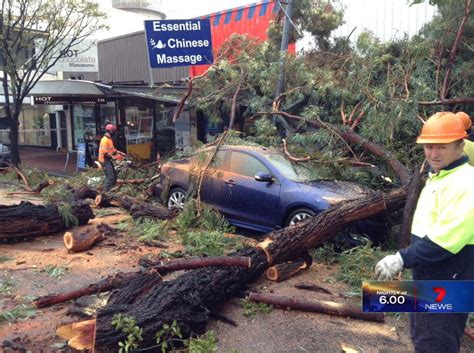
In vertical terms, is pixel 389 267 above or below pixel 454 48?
below

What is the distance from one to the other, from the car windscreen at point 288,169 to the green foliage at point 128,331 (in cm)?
405

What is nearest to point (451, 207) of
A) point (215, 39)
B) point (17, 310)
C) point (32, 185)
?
point (17, 310)

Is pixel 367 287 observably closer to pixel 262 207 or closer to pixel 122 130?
pixel 262 207

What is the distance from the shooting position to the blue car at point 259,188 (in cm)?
684

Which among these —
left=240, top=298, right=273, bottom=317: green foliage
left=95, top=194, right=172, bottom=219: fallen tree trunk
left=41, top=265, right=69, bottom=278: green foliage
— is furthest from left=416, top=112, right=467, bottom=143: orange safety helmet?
left=95, top=194, right=172, bottom=219: fallen tree trunk

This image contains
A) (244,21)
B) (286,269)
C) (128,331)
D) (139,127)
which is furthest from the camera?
(139,127)

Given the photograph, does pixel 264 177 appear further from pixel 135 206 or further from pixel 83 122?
pixel 83 122

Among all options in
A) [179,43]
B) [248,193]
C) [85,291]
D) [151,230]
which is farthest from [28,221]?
[179,43]

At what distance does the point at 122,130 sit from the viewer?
17984 mm

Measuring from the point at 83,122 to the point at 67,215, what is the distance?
15610 mm

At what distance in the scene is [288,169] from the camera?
7484 mm

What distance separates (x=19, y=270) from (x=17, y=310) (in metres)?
1.50

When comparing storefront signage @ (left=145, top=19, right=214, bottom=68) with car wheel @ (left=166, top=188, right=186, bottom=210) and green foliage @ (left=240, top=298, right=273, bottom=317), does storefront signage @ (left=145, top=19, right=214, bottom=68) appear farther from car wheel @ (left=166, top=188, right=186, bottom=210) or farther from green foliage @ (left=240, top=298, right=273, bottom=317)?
green foliage @ (left=240, top=298, right=273, bottom=317)

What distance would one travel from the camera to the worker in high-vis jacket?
2500 millimetres
